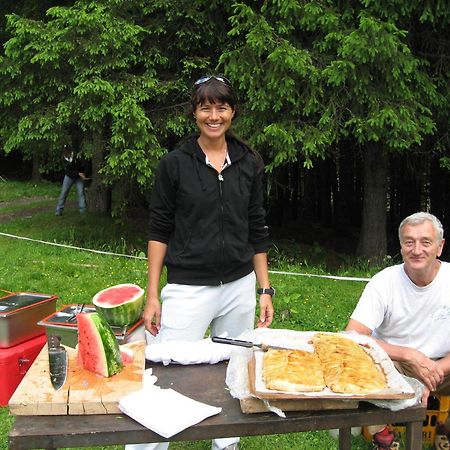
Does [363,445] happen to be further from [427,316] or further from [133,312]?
[133,312]

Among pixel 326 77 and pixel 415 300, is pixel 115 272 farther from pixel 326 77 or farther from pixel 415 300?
pixel 415 300

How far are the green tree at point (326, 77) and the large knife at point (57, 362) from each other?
18.7 ft

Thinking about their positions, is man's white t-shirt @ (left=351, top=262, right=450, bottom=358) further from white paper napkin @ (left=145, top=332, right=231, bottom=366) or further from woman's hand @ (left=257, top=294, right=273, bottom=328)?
white paper napkin @ (left=145, top=332, right=231, bottom=366)

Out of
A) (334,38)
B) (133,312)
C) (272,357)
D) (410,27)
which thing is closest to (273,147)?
(334,38)

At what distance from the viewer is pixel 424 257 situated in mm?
3162

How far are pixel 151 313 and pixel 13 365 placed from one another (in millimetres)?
1654

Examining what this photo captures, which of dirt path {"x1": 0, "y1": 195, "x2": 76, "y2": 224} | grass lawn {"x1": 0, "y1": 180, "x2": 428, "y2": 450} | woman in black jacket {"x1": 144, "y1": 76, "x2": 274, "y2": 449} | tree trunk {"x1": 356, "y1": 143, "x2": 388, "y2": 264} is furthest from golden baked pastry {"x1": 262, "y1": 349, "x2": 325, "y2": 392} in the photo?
dirt path {"x1": 0, "y1": 195, "x2": 76, "y2": 224}

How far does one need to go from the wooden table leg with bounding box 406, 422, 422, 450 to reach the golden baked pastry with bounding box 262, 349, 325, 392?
42 centimetres

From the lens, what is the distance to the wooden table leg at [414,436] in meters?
2.21

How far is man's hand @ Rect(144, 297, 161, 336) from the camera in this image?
→ 3.02m

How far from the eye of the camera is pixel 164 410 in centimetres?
208

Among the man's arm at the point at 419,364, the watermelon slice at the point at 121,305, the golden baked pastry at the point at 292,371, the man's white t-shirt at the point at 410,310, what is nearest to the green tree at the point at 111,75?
the watermelon slice at the point at 121,305

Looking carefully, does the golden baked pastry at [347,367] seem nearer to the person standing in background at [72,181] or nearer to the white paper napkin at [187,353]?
the white paper napkin at [187,353]

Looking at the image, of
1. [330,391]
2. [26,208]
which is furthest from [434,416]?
[26,208]
